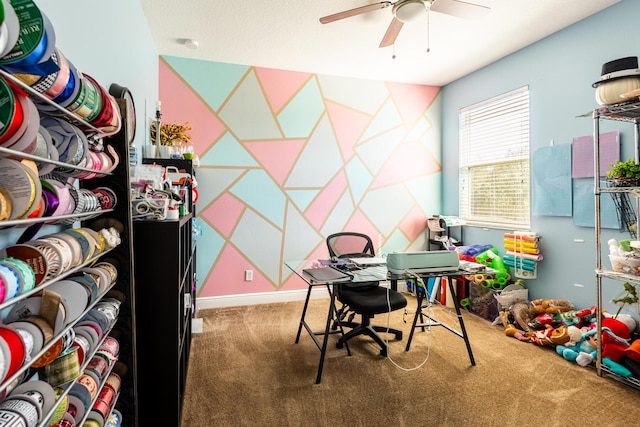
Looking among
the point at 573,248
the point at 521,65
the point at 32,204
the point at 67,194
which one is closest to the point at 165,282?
the point at 67,194

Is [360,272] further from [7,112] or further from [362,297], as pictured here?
[7,112]

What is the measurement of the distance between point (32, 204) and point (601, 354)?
→ 316 centimetres

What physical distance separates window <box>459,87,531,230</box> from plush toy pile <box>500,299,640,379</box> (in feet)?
2.73

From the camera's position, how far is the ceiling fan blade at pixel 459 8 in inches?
87.1

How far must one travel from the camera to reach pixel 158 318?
1600 mm

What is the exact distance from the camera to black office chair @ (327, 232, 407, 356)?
98.7 inches

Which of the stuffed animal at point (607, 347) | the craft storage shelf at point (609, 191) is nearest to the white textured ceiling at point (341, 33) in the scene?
the craft storage shelf at point (609, 191)

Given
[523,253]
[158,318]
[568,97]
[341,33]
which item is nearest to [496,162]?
[568,97]

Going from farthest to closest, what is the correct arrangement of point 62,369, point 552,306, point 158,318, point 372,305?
point 552,306, point 372,305, point 158,318, point 62,369

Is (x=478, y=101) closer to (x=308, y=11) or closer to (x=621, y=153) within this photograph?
(x=621, y=153)

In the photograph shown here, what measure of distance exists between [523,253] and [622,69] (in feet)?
5.43

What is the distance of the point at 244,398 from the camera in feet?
6.82

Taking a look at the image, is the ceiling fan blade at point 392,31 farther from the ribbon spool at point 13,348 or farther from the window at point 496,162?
the ribbon spool at point 13,348

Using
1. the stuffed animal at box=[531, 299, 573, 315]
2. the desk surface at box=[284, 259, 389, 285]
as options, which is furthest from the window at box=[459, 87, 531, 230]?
the desk surface at box=[284, 259, 389, 285]
